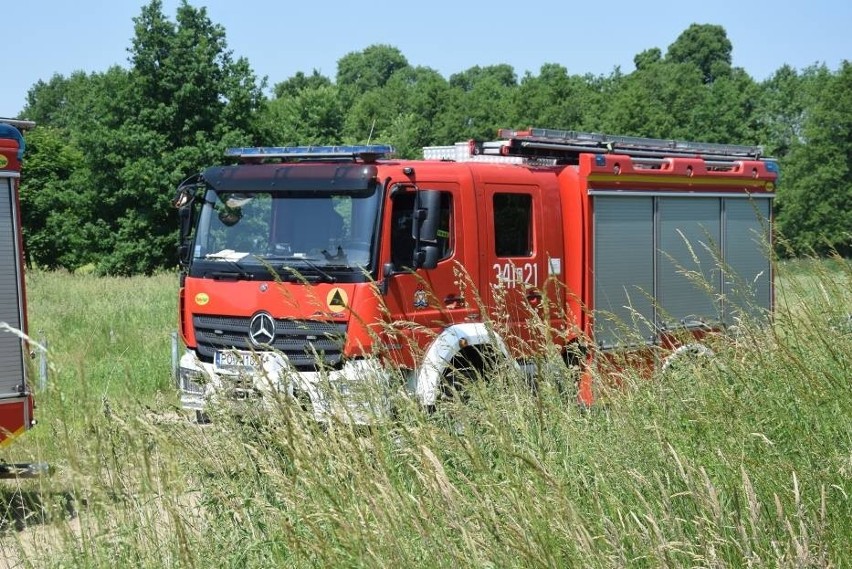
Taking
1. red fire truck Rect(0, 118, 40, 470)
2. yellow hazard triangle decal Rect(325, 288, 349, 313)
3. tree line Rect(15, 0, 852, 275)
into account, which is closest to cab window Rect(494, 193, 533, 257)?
yellow hazard triangle decal Rect(325, 288, 349, 313)

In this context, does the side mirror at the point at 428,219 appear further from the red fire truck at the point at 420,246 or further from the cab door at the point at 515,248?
the cab door at the point at 515,248

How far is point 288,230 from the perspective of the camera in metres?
8.98

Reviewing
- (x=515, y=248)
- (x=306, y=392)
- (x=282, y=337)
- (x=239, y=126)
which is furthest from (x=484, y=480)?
(x=239, y=126)

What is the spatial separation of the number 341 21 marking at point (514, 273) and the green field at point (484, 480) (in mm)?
4286

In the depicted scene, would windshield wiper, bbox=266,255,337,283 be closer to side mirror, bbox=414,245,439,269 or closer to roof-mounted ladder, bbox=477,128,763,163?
side mirror, bbox=414,245,439,269

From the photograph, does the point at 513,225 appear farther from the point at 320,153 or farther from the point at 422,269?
the point at 320,153

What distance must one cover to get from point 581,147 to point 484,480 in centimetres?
801

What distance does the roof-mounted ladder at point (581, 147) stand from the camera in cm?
1044

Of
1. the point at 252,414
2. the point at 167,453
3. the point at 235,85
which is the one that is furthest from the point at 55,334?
the point at 235,85

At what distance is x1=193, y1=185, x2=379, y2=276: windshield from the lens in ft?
28.5

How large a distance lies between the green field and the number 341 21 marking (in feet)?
14.1

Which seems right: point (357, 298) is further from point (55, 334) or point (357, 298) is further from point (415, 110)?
point (415, 110)

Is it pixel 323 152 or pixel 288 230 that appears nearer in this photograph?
pixel 288 230

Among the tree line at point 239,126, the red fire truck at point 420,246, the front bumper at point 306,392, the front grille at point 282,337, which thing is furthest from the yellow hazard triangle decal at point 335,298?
the tree line at point 239,126
